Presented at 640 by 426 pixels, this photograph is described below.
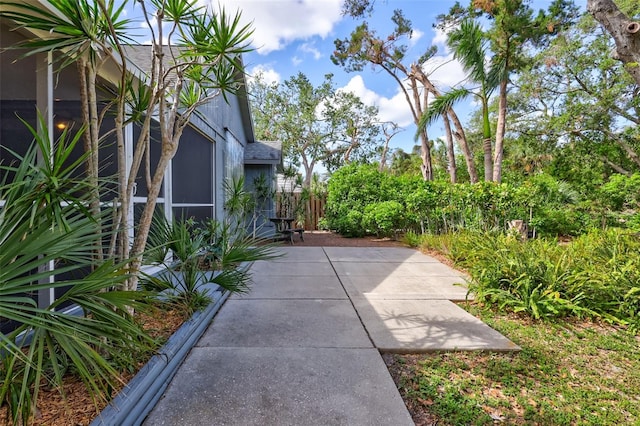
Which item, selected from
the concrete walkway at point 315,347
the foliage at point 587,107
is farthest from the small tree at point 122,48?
the foliage at point 587,107

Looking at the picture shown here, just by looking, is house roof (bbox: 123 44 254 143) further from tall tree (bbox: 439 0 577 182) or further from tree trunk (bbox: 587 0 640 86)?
tall tree (bbox: 439 0 577 182)

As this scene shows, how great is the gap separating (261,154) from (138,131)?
20.3 feet

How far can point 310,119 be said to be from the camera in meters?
20.0

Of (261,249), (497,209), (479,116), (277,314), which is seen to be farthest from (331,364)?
(479,116)

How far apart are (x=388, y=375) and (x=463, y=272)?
3.76 m

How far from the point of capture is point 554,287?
139 inches

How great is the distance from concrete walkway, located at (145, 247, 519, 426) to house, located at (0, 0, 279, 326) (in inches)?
60.2

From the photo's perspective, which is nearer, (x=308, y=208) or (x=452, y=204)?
(x=452, y=204)

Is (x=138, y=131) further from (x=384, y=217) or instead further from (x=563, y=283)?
(x=384, y=217)

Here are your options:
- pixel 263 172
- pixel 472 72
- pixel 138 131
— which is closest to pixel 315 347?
pixel 138 131

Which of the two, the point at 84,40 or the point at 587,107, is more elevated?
the point at 587,107

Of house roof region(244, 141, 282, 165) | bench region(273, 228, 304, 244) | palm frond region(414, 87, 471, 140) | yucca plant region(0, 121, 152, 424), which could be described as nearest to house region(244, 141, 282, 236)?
house roof region(244, 141, 282, 165)

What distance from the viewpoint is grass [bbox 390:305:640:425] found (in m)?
1.89

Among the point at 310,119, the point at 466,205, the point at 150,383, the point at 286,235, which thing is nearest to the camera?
the point at 150,383
